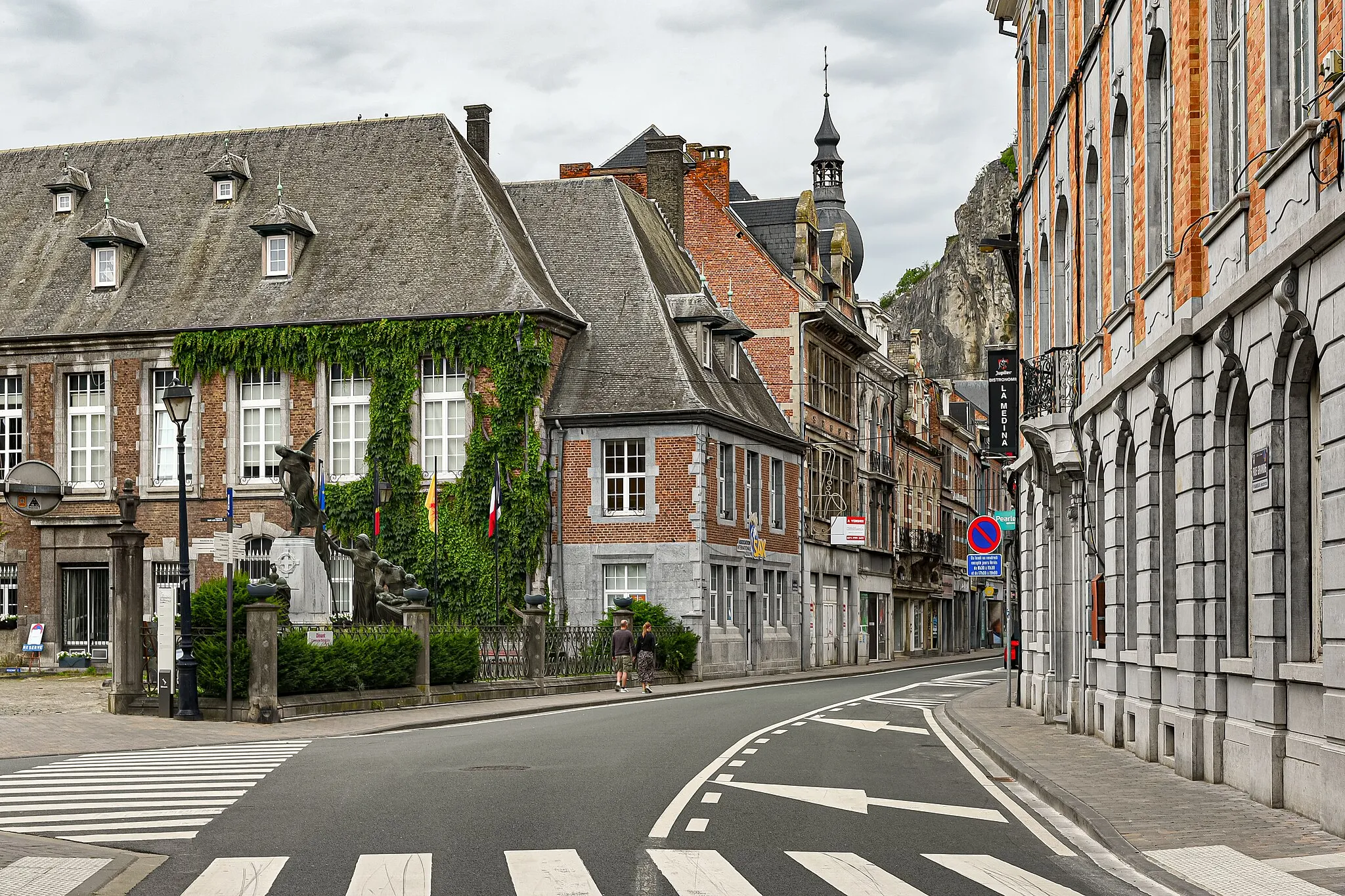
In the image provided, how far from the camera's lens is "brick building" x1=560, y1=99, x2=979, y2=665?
53781 millimetres

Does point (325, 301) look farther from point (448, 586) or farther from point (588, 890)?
point (588, 890)

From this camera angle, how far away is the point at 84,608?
44281 millimetres

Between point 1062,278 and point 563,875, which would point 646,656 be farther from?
point 563,875

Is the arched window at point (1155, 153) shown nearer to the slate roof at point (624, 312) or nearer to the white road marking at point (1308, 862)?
the white road marking at point (1308, 862)

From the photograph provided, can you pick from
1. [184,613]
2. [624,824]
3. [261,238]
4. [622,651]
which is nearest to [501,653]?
[622,651]

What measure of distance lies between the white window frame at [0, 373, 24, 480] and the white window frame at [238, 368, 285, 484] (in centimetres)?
625

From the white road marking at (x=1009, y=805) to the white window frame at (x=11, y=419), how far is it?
30.9 metres

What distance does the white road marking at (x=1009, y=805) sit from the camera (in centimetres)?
1151

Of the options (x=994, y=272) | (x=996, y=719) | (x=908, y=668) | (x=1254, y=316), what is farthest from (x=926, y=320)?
(x=1254, y=316)

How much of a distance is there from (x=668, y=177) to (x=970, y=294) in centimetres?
7103

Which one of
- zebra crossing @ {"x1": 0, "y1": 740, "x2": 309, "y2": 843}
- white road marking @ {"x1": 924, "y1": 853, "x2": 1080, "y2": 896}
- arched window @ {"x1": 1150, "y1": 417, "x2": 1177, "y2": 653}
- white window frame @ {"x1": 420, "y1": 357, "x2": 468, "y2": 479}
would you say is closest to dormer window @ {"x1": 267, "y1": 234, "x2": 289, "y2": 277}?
white window frame @ {"x1": 420, "y1": 357, "x2": 468, "y2": 479}

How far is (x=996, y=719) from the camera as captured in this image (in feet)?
84.0

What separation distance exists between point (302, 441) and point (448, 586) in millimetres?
5428

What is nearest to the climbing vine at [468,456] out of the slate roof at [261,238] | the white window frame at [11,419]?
the slate roof at [261,238]
